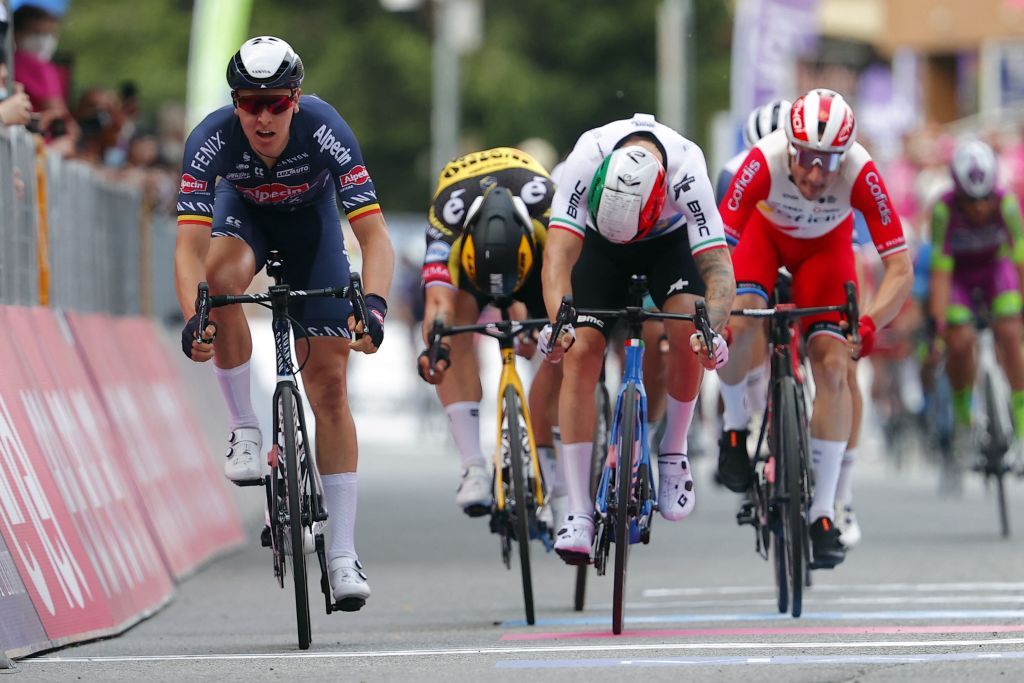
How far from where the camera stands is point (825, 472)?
36.0 feet

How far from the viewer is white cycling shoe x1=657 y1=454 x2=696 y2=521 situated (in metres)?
10.3

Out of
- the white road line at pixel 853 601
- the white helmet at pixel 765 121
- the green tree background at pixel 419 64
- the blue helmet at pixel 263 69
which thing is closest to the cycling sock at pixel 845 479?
the white road line at pixel 853 601

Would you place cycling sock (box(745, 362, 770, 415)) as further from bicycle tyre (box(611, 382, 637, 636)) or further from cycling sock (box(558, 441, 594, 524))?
bicycle tyre (box(611, 382, 637, 636))

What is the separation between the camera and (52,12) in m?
13.6

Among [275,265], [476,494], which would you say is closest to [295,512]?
[275,265]

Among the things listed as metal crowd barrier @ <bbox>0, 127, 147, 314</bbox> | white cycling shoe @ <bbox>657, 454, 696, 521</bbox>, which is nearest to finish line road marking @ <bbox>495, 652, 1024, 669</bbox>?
white cycling shoe @ <bbox>657, 454, 696, 521</bbox>

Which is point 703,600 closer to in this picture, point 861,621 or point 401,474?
point 861,621

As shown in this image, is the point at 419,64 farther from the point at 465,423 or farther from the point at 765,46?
the point at 465,423

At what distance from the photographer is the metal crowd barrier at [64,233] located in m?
10.5

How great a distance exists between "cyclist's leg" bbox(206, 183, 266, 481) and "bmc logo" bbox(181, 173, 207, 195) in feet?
1.06

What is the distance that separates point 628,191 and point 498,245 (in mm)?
1204

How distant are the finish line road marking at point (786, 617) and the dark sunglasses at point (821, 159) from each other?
2.01 m

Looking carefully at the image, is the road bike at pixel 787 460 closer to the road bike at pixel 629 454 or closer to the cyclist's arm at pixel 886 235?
the cyclist's arm at pixel 886 235

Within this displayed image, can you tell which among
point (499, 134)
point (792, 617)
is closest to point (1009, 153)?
point (792, 617)
